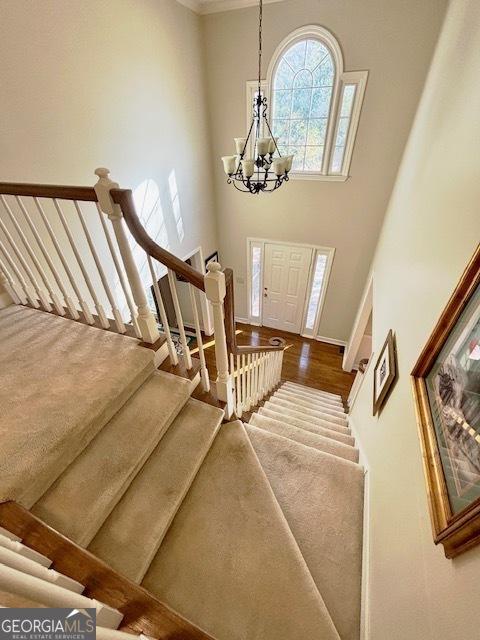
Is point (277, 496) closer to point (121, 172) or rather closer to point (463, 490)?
point (463, 490)

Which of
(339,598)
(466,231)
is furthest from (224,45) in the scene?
(339,598)

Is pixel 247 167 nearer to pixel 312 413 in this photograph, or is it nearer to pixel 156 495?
pixel 156 495

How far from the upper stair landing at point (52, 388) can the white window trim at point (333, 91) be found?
3.64 m

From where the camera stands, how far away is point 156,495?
1.29 metres

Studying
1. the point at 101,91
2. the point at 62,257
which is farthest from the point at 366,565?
the point at 101,91

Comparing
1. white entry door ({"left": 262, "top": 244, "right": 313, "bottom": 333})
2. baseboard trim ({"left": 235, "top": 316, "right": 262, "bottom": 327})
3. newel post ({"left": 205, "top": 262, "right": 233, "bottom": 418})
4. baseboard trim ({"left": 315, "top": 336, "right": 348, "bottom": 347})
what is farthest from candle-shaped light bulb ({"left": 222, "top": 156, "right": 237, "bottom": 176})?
baseboard trim ({"left": 315, "top": 336, "right": 348, "bottom": 347})

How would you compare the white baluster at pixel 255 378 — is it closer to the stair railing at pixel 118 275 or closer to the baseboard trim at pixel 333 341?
the stair railing at pixel 118 275

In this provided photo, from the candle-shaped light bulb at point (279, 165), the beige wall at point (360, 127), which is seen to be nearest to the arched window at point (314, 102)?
the beige wall at point (360, 127)

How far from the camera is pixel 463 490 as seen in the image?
75 centimetres

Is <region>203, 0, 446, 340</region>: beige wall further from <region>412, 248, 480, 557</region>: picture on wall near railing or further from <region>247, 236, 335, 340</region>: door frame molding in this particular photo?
<region>412, 248, 480, 557</region>: picture on wall near railing

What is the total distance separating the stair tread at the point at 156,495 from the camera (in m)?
1.10

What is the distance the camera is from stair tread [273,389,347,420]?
10.5 ft

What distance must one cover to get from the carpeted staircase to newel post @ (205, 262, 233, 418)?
5.1 inches

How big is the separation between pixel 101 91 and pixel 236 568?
368 centimetres
